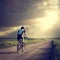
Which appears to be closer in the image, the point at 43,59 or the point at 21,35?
the point at 43,59

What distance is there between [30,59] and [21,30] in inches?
148

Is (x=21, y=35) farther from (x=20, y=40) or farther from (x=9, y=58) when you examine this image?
(x=9, y=58)

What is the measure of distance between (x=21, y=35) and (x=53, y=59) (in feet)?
12.7

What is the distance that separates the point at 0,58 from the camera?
15.8 m

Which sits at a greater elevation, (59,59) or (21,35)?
(21,35)

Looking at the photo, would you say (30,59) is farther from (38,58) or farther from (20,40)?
(20,40)

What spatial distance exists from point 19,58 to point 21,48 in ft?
11.9

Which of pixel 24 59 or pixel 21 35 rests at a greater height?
pixel 21 35

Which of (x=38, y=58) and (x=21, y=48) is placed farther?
(x=21, y=48)

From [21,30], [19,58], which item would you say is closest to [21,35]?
[21,30]

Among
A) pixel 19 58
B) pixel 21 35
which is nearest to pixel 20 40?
pixel 21 35

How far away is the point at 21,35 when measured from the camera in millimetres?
18625

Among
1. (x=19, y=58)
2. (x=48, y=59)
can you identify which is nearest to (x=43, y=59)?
(x=48, y=59)

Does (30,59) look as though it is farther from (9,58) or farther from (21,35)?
(21,35)
